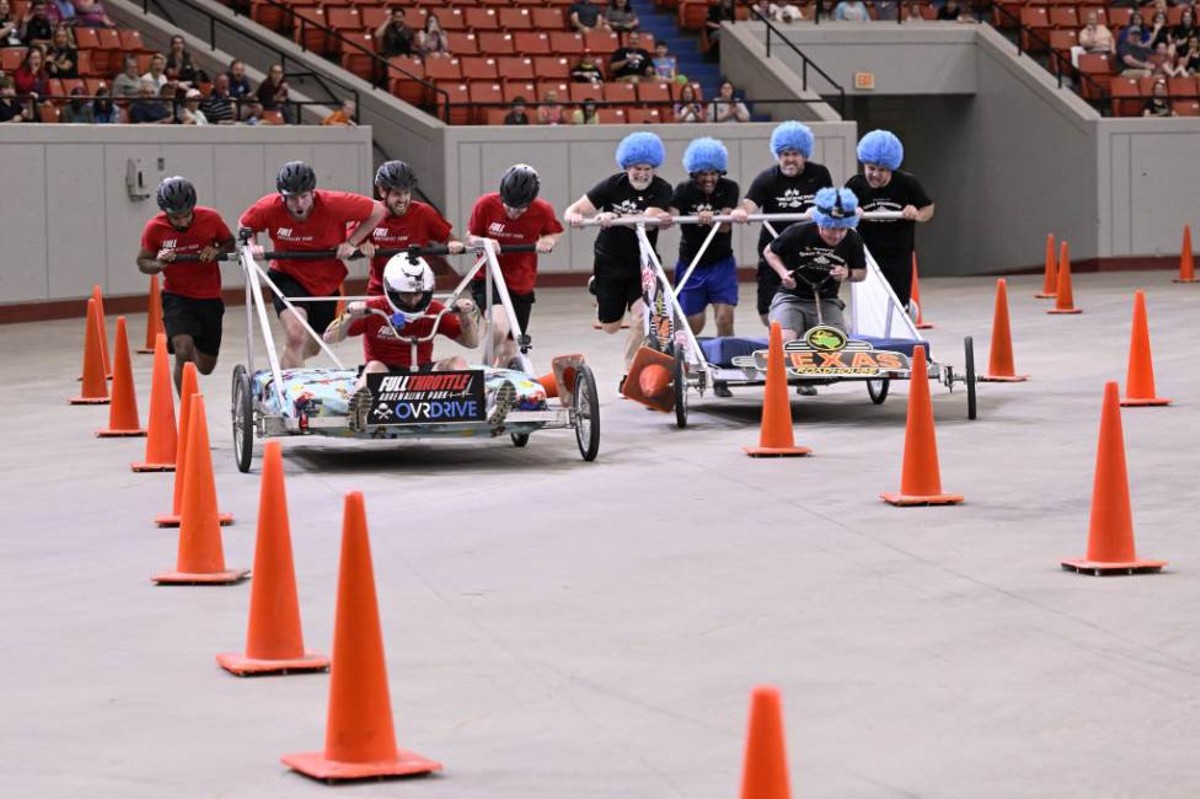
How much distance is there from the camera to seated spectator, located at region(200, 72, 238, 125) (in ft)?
94.8

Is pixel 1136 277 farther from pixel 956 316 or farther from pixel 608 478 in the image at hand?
pixel 608 478

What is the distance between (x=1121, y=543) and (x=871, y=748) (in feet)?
10.7

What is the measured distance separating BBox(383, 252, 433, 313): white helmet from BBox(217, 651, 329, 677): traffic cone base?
19.1 ft

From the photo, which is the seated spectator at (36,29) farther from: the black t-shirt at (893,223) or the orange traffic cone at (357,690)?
the orange traffic cone at (357,690)

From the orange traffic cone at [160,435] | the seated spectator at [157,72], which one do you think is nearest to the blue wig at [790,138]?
the orange traffic cone at [160,435]

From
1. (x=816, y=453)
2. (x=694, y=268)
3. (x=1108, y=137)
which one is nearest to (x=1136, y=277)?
(x=1108, y=137)

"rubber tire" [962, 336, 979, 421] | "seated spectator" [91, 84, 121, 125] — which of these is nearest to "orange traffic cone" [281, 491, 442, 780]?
"rubber tire" [962, 336, 979, 421]

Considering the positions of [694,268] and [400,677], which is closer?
[400,677]

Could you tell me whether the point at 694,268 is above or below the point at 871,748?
above

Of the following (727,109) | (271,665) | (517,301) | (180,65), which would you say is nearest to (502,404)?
(517,301)

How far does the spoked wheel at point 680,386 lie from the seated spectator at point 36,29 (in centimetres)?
1538

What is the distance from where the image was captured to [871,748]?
21.8ft

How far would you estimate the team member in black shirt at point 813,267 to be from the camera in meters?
15.9

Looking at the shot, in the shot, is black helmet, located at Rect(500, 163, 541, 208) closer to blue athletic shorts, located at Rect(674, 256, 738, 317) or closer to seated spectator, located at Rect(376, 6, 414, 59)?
blue athletic shorts, located at Rect(674, 256, 738, 317)
